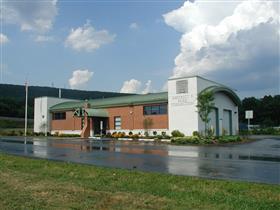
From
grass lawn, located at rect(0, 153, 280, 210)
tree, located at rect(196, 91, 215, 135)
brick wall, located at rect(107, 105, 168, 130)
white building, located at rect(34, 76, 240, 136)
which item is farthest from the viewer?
brick wall, located at rect(107, 105, 168, 130)

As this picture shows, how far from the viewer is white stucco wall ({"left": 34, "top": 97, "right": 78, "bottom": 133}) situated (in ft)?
177

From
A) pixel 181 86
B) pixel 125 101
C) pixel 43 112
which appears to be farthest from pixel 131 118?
pixel 43 112

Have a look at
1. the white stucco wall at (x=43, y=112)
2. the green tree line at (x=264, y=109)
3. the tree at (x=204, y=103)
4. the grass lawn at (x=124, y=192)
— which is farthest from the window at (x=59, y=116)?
the green tree line at (x=264, y=109)

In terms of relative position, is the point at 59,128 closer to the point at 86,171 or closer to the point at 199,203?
the point at 86,171

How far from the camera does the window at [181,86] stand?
36.5 m

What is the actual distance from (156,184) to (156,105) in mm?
31009

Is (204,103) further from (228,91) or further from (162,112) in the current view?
(228,91)

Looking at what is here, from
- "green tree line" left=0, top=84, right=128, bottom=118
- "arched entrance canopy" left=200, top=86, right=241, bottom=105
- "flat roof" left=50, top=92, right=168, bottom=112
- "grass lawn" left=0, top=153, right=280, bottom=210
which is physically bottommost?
"grass lawn" left=0, top=153, right=280, bottom=210

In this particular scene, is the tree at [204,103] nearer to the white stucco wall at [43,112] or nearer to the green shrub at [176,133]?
the green shrub at [176,133]

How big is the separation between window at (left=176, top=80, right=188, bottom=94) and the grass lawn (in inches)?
1032

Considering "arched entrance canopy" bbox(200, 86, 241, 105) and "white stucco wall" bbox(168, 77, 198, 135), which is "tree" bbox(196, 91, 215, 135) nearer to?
"white stucco wall" bbox(168, 77, 198, 135)

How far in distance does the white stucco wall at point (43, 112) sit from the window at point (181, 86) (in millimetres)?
24707

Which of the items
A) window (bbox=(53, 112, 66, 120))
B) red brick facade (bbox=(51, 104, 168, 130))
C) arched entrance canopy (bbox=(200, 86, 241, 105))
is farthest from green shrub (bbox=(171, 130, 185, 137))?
window (bbox=(53, 112, 66, 120))

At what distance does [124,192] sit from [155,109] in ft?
106
